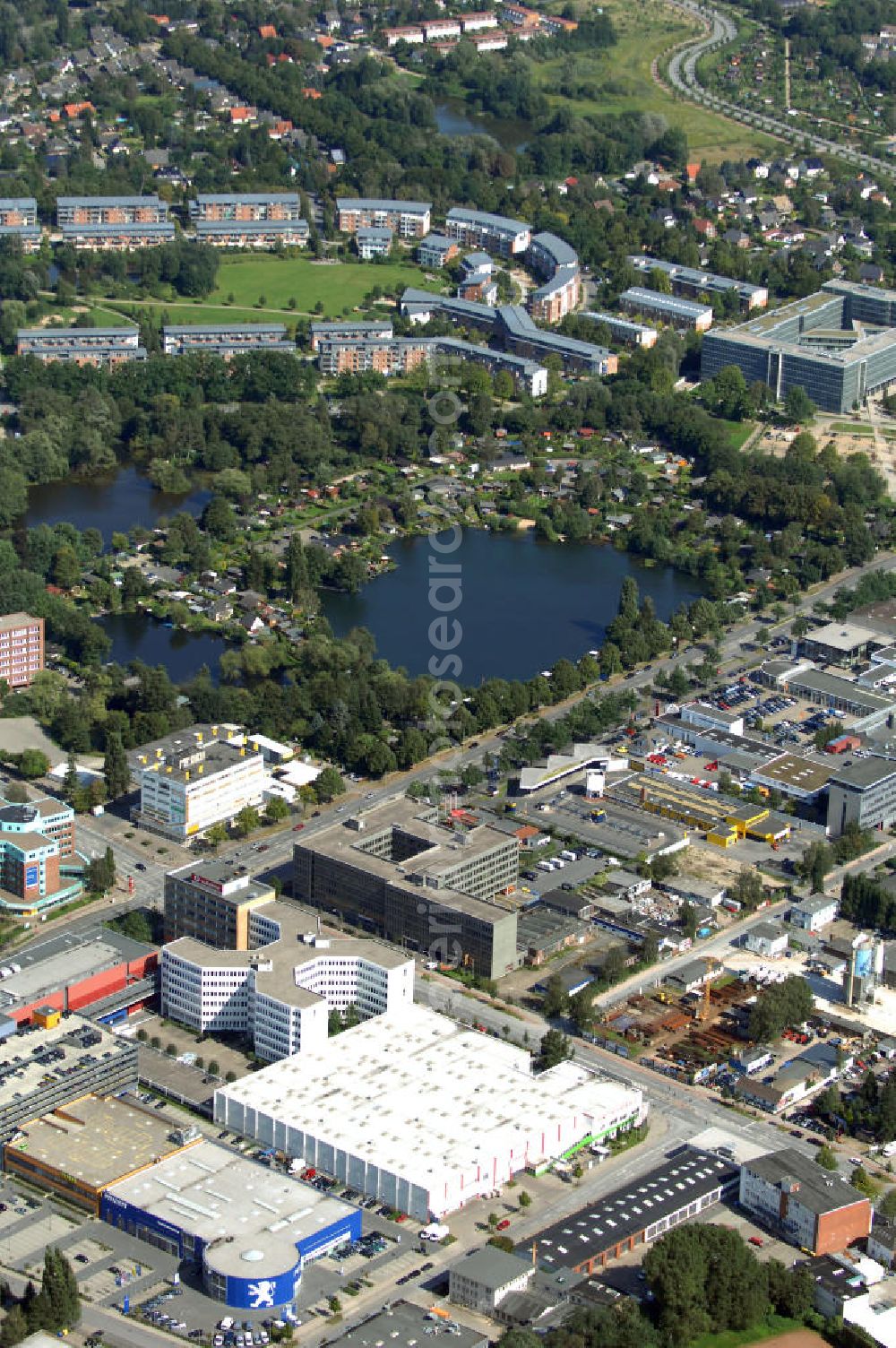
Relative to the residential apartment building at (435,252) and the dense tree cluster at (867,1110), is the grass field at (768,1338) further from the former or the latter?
the residential apartment building at (435,252)

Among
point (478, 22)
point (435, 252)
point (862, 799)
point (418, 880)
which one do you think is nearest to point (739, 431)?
point (435, 252)

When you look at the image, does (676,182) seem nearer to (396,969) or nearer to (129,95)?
(129,95)

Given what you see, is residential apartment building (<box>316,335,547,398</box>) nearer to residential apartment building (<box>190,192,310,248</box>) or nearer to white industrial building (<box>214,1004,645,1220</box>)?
residential apartment building (<box>190,192,310,248</box>)

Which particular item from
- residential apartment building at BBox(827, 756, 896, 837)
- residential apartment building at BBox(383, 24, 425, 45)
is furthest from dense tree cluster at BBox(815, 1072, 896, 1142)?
residential apartment building at BBox(383, 24, 425, 45)

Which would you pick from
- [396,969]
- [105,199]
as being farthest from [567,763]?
[105,199]

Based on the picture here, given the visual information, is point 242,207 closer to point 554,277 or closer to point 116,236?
point 116,236
